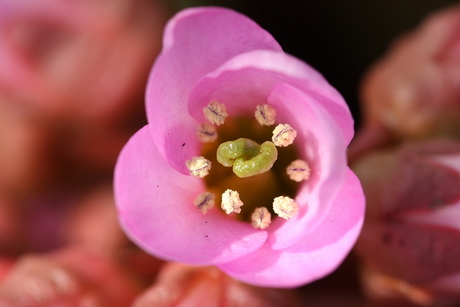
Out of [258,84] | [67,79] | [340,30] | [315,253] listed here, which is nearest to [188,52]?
[258,84]

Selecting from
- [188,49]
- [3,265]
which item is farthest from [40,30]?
[188,49]

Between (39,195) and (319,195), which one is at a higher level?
(319,195)

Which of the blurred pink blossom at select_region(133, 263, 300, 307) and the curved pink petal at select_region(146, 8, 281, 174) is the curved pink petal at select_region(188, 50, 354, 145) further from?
the blurred pink blossom at select_region(133, 263, 300, 307)

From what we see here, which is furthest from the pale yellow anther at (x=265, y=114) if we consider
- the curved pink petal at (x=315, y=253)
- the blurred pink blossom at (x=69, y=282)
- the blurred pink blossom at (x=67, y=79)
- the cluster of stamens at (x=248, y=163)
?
the blurred pink blossom at (x=67, y=79)

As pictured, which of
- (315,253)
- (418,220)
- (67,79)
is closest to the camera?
(315,253)

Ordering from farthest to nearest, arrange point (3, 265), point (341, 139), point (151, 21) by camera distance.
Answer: point (151, 21) < point (3, 265) < point (341, 139)

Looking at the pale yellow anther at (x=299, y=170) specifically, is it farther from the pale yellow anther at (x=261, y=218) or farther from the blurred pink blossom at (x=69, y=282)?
the blurred pink blossom at (x=69, y=282)

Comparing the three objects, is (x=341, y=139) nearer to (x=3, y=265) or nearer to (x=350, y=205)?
(x=350, y=205)

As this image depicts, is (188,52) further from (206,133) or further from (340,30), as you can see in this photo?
(340,30)
